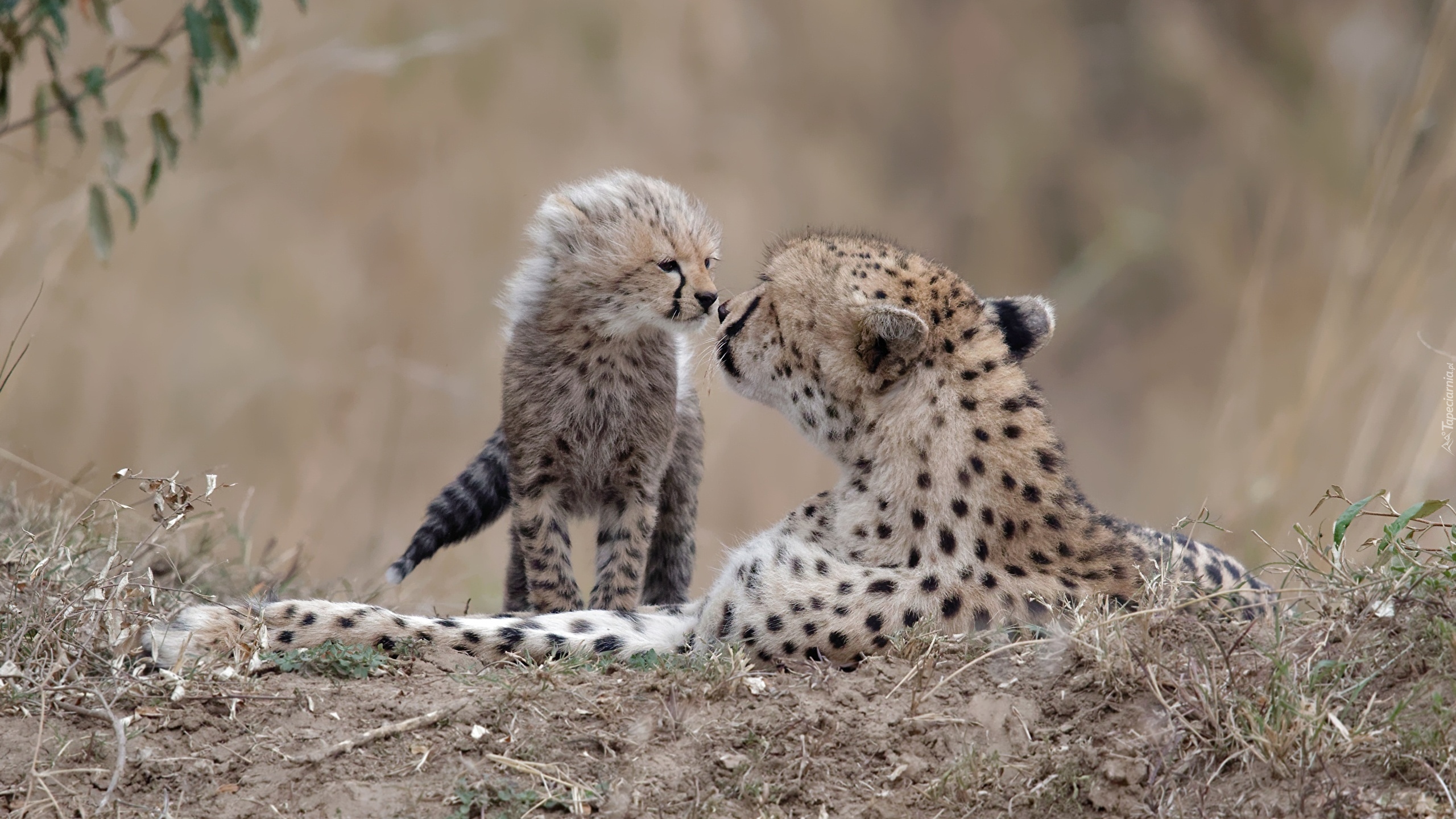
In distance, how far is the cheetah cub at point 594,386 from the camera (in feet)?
12.6

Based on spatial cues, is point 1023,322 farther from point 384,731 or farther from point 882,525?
point 384,731

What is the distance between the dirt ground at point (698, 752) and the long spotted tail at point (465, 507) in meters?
1.32

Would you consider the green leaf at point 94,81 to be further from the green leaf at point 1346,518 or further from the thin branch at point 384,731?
the green leaf at point 1346,518

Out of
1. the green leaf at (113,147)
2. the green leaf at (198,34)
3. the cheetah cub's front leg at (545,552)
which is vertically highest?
the green leaf at (198,34)

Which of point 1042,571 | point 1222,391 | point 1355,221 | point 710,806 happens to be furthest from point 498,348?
point 710,806

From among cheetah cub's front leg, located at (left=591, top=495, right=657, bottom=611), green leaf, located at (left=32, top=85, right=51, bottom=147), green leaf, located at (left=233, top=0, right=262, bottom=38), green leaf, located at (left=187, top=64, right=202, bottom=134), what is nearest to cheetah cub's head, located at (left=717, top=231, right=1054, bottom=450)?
cheetah cub's front leg, located at (left=591, top=495, right=657, bottom=611)

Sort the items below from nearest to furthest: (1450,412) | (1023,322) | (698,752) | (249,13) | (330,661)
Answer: (698,752) < (330,661) < (1023,322) < (249,13) < (1450,412)

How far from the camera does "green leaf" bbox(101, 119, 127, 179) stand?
3830 millimetres

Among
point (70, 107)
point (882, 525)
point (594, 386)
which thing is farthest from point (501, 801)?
point (70, 107)

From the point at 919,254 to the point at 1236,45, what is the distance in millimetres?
6169

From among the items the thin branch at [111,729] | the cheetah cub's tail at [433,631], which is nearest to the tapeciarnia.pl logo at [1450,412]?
the cheetah cub's tail at [433,631]

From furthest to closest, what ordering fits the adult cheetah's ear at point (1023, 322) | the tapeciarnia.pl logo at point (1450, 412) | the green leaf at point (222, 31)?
the tapeciarnia.pl logo at point (1450, 412), the green leaf at point (222, 31), the adult cheetah's ear at point (1023, 322)

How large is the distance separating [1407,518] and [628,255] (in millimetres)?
2107

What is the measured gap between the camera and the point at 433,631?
3.06 meters
